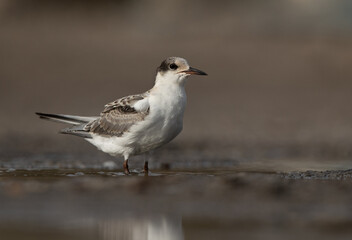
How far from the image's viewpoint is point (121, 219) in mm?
6000

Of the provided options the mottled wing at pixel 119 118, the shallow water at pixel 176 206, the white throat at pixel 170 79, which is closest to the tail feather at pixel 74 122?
the mottled wing at pixel 119 118

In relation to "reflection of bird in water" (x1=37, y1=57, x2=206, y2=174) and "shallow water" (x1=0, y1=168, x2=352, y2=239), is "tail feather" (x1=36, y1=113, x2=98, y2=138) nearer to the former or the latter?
"reflection of bird in water" (x1=37, y1=57, x2=206, y2=174)

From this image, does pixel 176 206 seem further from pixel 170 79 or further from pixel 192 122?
pixel 192 122

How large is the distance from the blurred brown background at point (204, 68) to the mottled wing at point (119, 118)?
184cm

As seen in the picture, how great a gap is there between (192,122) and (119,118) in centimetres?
534

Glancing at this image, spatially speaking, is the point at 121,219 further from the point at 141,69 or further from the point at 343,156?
the point at 141,69

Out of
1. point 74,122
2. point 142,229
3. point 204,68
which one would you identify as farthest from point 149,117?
point 204,68

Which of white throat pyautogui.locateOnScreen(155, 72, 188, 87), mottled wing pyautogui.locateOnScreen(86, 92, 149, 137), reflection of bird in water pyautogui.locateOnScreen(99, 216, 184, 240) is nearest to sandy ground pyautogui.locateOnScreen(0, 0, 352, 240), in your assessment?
reflection of bird in water pyautogui.locateOnScreen(99, 216, 184, 240)

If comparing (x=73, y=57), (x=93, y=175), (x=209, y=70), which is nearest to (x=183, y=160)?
(x=93, y=175)

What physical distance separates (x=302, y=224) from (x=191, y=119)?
8.75 metres

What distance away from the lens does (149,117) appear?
8312 mm

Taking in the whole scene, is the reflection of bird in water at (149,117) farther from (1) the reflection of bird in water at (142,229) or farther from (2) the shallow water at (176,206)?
(1) the reflection of bird in water at (142,229)

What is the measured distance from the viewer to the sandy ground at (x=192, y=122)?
6.05 meters

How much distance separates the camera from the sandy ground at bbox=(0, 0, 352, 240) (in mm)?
6051
